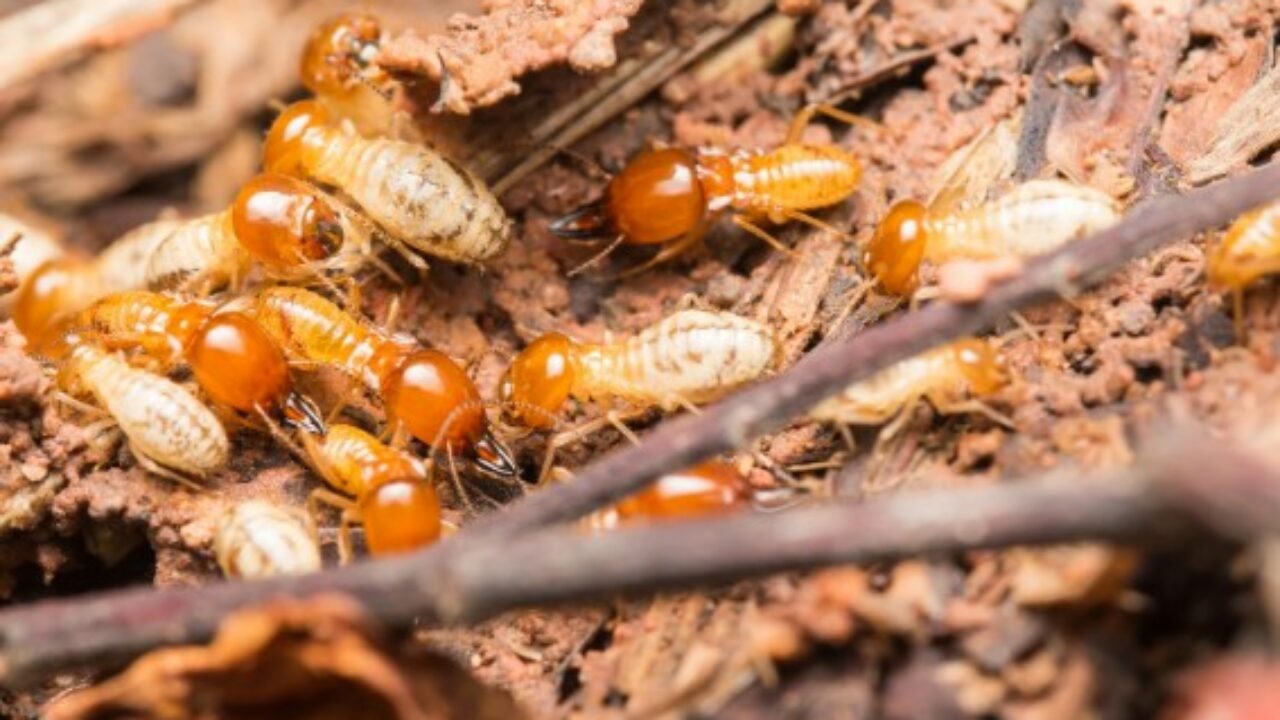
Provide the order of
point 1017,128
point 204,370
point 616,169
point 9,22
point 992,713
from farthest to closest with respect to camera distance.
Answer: point 9,22, point 616,169, point 1017,128, point 204,370, point 992,713

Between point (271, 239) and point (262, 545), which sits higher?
point (271, 239)

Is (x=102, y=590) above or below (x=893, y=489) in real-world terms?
below

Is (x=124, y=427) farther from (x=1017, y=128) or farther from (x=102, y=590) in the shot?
(x=1017, y=128)

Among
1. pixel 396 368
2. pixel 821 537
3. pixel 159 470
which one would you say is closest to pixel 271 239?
pixel 396 368

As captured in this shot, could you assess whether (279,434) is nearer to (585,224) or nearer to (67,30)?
(585,224)

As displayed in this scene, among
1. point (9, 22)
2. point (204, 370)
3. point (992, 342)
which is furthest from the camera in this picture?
point (9, 22)

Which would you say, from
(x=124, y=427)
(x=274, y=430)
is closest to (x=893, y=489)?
(x=274, y=430)

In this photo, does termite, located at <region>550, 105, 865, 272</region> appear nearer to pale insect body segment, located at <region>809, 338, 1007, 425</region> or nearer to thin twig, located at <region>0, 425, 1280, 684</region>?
pale insect body segment, located at <region>809, 338, 1007, 425</region>
